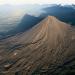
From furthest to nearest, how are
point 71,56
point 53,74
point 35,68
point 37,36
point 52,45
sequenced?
point 37,36, point 52,45, point 71,56, point 35,68, point 53,74

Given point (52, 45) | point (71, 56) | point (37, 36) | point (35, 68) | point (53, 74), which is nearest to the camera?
point (53, 74)

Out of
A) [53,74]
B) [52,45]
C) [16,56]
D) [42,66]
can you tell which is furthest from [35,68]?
[52,45]

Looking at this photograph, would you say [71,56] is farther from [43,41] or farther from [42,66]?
[43,41]

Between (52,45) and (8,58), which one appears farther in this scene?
(52,45)

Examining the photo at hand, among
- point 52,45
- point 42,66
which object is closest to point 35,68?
point 42,66

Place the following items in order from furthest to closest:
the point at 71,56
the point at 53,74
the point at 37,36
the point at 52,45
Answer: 1. the point at 37,36
2. the point at 52,45
3. the point at 71,56
4. the point at 53,74

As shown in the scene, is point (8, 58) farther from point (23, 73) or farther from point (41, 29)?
point (41, 29)
